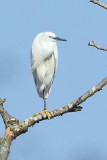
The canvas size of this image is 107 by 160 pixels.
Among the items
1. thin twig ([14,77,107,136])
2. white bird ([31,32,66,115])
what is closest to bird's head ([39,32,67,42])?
white bird ([31,32,66,115])

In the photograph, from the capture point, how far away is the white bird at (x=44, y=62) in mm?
6875

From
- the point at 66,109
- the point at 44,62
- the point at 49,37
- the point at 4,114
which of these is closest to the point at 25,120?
the point at 4,114

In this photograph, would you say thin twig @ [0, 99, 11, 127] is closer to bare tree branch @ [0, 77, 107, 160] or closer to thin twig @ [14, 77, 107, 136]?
bare tree branch @ [0, 77, 107, 160]

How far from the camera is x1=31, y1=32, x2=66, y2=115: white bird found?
22.6 ft

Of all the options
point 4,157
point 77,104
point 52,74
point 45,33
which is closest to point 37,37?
point 45,33

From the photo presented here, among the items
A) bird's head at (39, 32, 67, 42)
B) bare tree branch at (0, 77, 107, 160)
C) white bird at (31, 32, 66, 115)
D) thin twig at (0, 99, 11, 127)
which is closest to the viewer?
bare tree branch at (0, 77, 107, 160)

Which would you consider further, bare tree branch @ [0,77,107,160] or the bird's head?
the bird's head

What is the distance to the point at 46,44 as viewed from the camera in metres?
7.06

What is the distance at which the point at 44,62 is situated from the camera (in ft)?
23.0

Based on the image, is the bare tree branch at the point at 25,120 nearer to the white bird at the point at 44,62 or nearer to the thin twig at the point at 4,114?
the thin twig at the point at 4,114

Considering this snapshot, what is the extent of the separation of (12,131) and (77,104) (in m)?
0.53

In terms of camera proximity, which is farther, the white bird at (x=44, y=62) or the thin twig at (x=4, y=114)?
the white bird at (x=44, y=62)

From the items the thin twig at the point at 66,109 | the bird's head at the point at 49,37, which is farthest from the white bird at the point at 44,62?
the thin twig at the point at 66,109

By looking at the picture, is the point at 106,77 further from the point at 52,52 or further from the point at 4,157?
the point at 52,52
